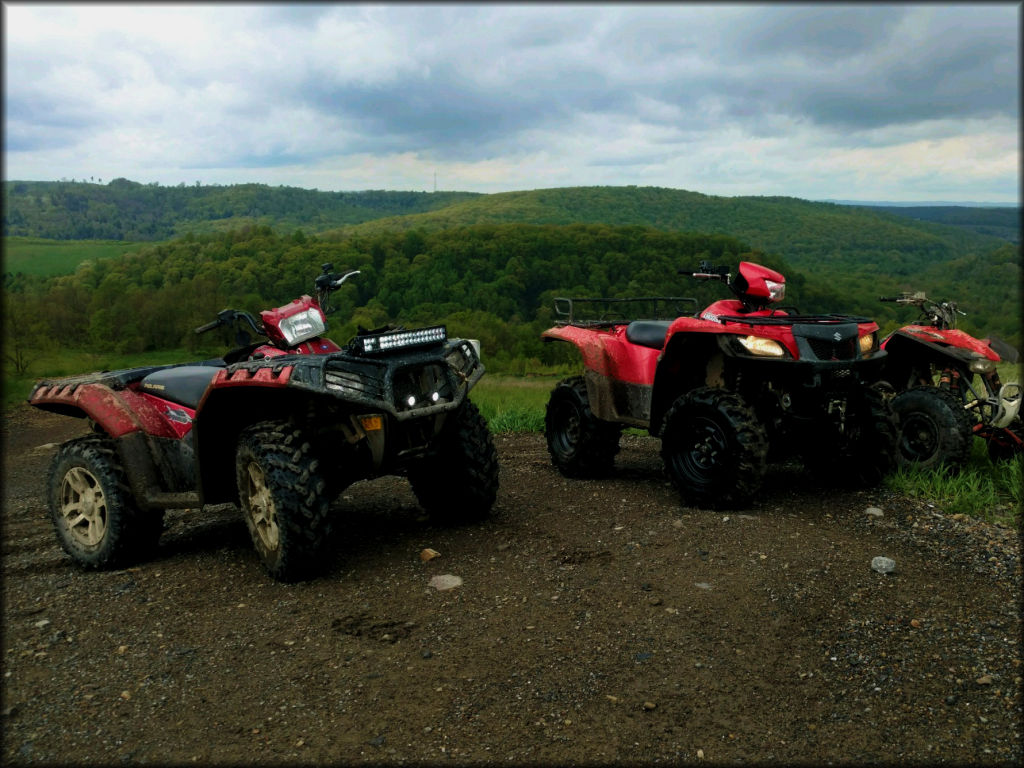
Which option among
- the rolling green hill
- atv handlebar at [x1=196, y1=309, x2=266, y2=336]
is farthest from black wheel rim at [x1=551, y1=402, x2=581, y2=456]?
the rolling green hill

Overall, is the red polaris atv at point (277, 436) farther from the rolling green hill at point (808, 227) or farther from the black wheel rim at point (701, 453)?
the rolling green hill at point (808, 227)

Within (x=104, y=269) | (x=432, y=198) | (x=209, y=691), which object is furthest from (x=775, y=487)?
(x=432, y=198)

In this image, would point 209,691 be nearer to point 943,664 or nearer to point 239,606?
point 239,606

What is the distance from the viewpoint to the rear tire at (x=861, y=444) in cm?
628

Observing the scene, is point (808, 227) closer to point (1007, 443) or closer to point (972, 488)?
point (1007, 443)

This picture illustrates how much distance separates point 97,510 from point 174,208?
2539 inches

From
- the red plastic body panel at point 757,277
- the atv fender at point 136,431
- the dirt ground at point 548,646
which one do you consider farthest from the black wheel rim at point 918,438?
the atv fender at point 136,431

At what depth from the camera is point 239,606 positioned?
4.62 m

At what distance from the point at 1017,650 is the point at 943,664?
0.38 m

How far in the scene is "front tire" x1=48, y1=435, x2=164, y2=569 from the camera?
17.6ft

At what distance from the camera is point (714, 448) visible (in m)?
5.98

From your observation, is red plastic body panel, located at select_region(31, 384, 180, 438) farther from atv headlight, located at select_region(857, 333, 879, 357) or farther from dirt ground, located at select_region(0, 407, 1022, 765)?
atv headlight, located at select_region(857, 333, 879, 357)

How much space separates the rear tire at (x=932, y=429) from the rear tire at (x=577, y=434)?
2.21m

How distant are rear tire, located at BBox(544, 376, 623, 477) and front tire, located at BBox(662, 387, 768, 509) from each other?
3.82 ft
